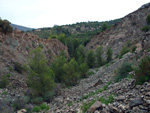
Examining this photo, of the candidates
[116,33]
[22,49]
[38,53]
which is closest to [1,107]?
[38,53]

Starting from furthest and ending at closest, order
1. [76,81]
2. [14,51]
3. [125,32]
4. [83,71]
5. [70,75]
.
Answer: [125,32]
[83,71]
[14,51]
[76,81]
[70,75]

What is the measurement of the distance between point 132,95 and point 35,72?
9529 mm

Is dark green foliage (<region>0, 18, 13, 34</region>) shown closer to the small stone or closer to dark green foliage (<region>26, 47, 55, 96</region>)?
dark green foliage (<region>26, 47, 55, 96</region>)

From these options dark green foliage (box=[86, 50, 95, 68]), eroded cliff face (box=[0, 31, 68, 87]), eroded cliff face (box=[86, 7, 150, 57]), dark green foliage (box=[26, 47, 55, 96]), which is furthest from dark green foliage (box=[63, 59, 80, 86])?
eroded cliff face (box=[86, 7, 150, 57])

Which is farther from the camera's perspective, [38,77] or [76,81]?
[76,81]

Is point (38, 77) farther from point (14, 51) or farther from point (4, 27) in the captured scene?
point (4, 27)

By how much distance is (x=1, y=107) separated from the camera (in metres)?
8.07

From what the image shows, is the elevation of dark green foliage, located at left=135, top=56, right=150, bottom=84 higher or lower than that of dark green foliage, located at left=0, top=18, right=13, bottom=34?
lower

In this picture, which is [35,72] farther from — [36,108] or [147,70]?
[147,70]

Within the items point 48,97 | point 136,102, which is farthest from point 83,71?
point 136,102

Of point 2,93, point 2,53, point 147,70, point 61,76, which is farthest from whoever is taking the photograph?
point 61,76

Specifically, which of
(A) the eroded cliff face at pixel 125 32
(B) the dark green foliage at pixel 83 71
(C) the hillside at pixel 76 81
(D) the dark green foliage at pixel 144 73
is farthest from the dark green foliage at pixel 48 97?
(A) the eroded cliff face at pixel 125 32

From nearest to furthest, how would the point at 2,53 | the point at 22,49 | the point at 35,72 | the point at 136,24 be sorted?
the point at 35,72
the point at 2,53
the point at 22,49
the point at 136,24

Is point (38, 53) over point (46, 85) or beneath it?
over
